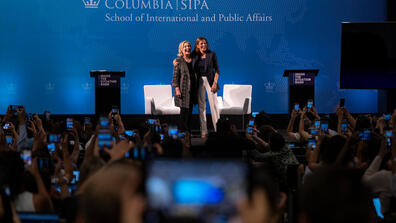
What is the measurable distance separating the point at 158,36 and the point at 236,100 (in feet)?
7.59

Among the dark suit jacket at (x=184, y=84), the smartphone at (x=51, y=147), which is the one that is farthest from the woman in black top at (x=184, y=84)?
the smartphone at (x=51, y=147)

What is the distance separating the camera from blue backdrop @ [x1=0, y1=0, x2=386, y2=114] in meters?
10.1

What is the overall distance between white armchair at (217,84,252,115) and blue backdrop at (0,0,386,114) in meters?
1.02

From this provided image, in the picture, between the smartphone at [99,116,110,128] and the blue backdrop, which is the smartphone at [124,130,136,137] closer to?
the smartphone at [99,116,110,128]

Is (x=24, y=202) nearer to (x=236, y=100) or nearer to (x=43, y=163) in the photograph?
(x=43, y=163)

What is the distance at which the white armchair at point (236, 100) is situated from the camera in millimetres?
8555

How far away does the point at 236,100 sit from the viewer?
29.6ft

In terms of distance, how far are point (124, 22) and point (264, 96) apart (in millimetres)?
3281

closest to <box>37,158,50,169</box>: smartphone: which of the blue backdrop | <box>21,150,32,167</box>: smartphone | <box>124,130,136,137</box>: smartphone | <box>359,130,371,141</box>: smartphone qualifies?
<box>21,150,32,167</box>: smartphone

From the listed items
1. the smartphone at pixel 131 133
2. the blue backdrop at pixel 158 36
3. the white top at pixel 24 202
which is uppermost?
the blue backdrop at pixel 158 36

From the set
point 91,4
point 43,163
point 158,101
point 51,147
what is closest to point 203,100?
point 158,101

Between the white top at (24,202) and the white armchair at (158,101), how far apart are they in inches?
244

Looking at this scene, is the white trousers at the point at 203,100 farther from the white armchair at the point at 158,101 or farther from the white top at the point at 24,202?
the white top at the point at 24,202

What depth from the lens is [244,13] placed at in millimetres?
10156
